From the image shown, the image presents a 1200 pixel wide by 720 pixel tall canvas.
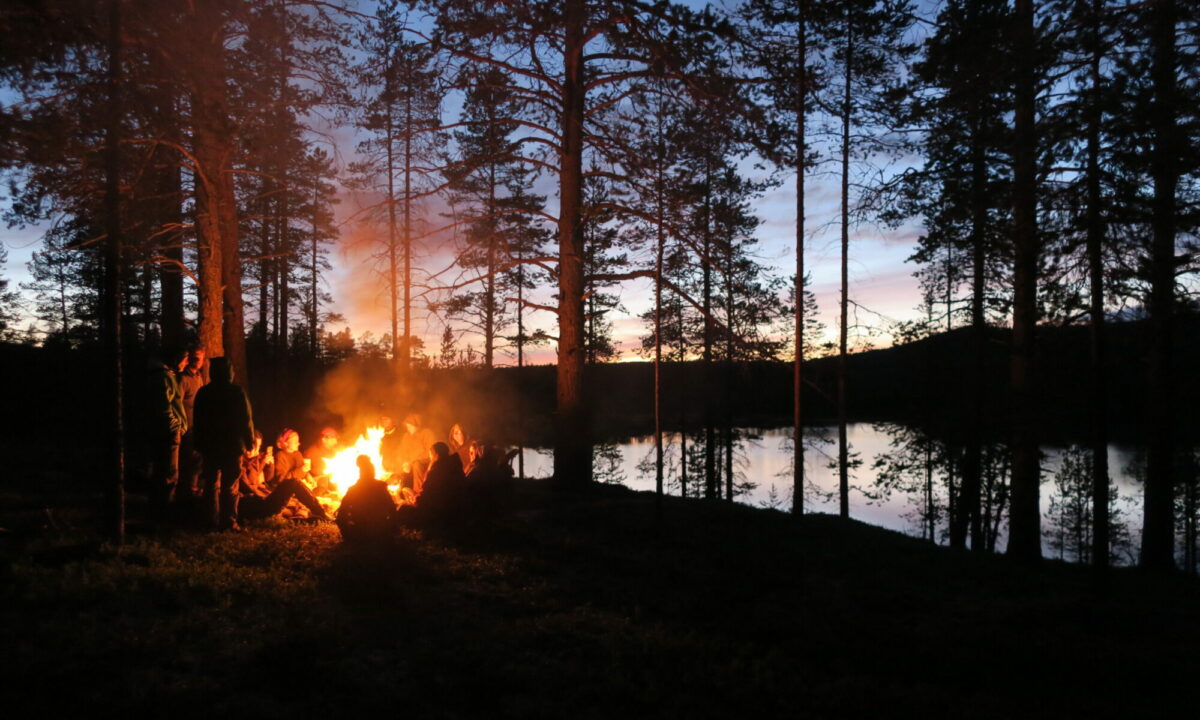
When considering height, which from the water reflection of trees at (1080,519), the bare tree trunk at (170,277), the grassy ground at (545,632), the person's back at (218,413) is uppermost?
the bare tree trunk at (170,277)

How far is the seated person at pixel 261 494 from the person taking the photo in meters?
8.41

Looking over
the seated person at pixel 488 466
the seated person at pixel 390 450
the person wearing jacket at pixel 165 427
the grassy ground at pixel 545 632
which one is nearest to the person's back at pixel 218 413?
the person wearing jacket at pixel 165 427

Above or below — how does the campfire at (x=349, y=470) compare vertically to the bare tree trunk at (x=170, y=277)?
below

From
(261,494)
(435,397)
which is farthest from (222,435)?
(435,397)

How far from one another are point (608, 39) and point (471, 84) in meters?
2.53

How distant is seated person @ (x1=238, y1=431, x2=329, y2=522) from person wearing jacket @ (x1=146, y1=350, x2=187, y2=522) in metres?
0.78

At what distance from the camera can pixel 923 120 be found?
11047mm

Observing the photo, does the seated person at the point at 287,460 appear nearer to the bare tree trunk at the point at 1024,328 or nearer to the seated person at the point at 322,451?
the seated person at the point at 322,451

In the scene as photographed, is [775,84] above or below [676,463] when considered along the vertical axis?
above

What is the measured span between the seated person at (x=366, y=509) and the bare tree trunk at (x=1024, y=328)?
881cm

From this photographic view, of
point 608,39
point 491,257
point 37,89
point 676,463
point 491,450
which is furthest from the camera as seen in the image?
point 676,463

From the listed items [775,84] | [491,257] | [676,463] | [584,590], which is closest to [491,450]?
[584,590]

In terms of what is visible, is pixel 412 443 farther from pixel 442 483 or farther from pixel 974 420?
pixel 974 420

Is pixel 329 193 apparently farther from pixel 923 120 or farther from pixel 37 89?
pixel 923 120
